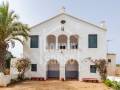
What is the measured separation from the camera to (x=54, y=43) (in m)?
41.8

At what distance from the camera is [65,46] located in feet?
134

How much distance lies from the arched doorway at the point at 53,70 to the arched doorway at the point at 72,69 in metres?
1.43

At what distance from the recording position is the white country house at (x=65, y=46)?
39250mm

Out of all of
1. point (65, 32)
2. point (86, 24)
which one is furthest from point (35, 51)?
point (86, 24)

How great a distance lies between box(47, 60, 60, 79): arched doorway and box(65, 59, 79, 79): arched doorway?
1.43 m

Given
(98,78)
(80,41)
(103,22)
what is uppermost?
(103,22)

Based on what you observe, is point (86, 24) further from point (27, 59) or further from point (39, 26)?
point (27, 59)

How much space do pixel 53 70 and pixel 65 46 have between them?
431cm

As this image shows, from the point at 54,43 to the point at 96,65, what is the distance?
7.09 m

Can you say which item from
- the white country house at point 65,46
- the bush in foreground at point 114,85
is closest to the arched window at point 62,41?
the white country house at point 65,46

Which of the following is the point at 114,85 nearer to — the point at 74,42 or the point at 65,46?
the point at 65,46

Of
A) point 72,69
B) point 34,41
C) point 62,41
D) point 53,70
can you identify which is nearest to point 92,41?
point 62,41

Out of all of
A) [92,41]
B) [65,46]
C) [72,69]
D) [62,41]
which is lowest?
[72,69]

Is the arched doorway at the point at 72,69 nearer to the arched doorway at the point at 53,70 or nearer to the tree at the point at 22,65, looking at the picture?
the arched doorway at the point at 53,70
